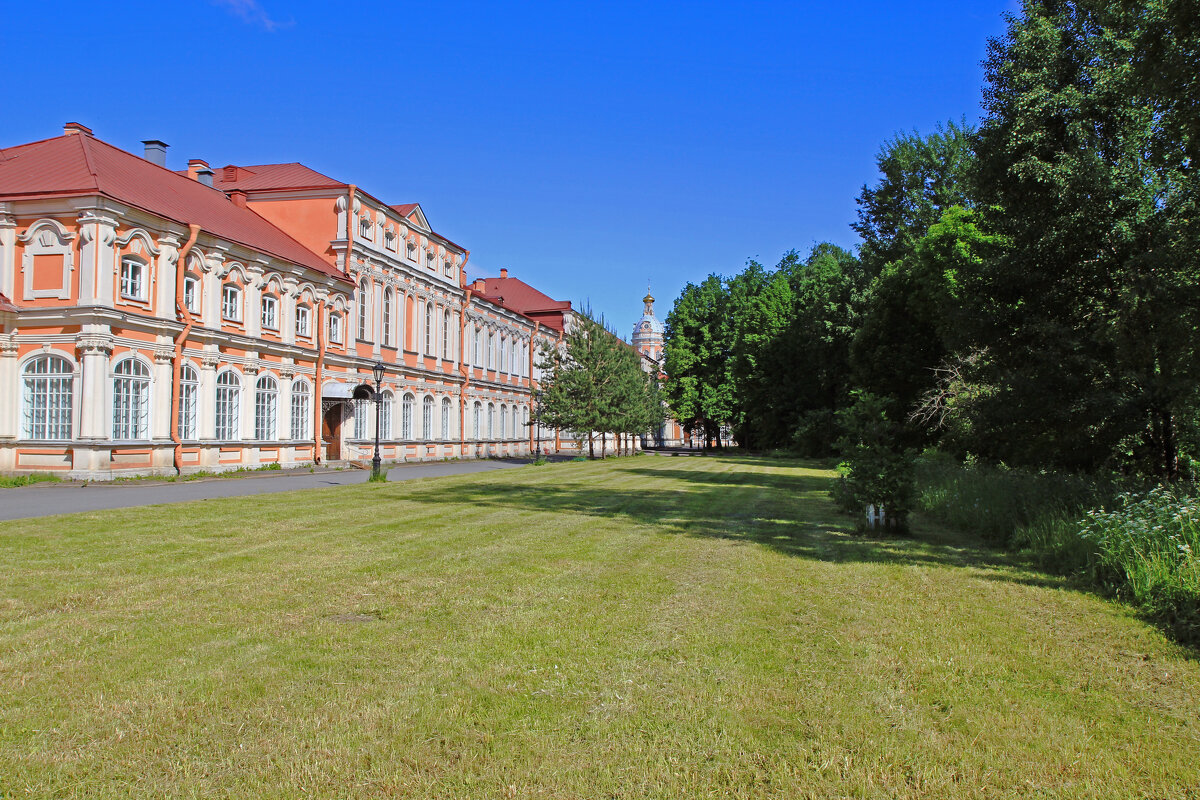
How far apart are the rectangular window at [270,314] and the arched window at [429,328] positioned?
39.1 ft

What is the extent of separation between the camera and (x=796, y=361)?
56469 millimetres

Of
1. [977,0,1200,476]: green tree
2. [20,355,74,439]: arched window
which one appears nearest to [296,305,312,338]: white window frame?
[20,355,74,439]: arched window

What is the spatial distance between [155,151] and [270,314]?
8091 millimetres

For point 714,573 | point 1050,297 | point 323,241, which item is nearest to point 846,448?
point 1050,297

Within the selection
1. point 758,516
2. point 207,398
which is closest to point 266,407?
point 207,398

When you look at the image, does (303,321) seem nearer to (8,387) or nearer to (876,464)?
(8,387)

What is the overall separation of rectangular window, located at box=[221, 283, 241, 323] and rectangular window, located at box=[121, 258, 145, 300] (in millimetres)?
3331

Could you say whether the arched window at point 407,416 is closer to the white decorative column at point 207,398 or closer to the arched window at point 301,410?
the arched window at point 301,410

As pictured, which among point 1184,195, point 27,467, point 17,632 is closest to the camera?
point 17,632

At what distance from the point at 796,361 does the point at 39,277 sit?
45.4 meters

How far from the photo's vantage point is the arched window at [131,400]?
21.9 metres

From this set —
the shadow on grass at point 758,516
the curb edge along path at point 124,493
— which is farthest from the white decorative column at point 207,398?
the shadow on grass at point 758,516

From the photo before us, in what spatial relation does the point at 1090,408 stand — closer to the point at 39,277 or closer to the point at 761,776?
the point at 761,776

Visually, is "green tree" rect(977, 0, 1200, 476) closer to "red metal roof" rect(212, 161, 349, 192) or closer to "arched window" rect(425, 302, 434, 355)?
"red metal roof" rect(212, 161, 349, 192)
